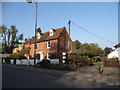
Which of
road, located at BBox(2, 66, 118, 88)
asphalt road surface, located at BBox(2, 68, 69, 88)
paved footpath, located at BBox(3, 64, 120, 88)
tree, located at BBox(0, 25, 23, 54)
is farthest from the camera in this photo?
tree, located at BBox(0, 25, 23, 54)

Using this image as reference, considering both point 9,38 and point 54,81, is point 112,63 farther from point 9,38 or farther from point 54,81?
point 9,38

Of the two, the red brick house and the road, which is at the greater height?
the red brick house

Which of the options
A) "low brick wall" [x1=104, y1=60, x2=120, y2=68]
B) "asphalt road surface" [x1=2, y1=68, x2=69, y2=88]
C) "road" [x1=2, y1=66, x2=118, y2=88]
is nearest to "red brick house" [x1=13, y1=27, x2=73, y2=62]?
"low brick wall" [x1=104, y1=60, x2=120, y2=68]

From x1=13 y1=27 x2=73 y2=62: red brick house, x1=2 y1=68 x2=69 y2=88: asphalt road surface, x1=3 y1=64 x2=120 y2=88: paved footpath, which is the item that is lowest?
x1=3 y1=64 x2=120 y2=88: paved footpath

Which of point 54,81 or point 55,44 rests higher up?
point 55,44

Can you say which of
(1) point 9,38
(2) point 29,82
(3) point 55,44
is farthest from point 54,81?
(1) point 9,38

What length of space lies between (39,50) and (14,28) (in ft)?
73.8

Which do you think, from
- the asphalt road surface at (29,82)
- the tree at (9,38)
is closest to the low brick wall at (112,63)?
the asphalt road surface at (29,82)

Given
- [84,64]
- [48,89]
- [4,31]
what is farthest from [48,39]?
[4,31]

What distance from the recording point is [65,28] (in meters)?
31.2

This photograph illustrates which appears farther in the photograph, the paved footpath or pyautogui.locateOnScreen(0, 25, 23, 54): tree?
pyautogui.locateOnScreen(0, 25, 23, 54): tree

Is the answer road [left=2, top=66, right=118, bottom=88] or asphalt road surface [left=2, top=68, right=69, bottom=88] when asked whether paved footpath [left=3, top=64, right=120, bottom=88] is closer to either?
road [left=2, top=66, right=118, bottom=88]

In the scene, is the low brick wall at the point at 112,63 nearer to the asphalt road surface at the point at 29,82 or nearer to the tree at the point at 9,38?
the asphalt road surface at the point at 29,82

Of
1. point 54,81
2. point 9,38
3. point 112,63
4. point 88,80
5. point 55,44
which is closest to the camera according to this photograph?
point 54,81
